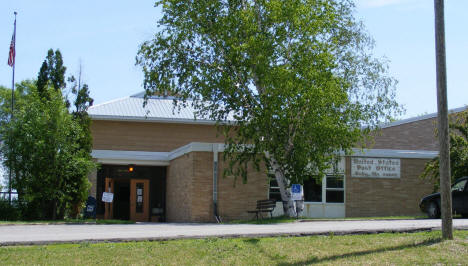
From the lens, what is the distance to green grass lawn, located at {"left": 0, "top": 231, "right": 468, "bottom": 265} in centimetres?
1062

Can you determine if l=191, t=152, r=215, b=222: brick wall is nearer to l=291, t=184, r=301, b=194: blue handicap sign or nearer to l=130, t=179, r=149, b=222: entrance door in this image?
l=291, t=184, r=301, b=194: blue handicap sign

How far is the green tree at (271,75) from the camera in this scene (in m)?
19.8

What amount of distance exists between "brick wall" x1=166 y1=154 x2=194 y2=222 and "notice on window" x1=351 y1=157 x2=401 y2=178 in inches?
301

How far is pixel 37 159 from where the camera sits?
2330cm

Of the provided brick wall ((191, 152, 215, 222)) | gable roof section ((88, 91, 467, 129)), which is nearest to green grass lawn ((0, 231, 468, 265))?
brick wall ((191, 152, 215, 222))

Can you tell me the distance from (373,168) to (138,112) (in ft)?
48.6

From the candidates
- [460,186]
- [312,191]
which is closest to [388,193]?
[312,191]

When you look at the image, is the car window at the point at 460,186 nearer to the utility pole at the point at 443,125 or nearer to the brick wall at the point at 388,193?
the brick wall at the point at 388,193

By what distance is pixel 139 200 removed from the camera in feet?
101

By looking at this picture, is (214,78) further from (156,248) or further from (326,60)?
(156,248)

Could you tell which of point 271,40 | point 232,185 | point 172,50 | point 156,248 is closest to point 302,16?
point 271,40

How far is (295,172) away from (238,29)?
5.73m

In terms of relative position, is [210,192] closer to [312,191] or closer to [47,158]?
[312,191]

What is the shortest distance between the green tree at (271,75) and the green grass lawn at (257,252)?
816cm
